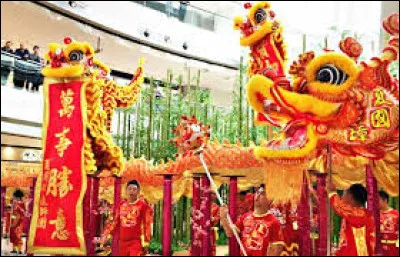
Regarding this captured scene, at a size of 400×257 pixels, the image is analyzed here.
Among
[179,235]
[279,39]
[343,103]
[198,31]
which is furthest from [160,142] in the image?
[198,31]

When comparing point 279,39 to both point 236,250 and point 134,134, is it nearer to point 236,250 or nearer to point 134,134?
point 236,250

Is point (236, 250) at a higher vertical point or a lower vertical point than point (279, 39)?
lower

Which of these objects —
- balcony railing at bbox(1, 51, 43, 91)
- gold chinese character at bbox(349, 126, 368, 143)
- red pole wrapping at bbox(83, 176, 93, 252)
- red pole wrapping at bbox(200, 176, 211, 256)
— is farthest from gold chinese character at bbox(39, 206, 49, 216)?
gold chinese character at bbox(349, 126, 368, 143)

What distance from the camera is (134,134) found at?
18.2 ft

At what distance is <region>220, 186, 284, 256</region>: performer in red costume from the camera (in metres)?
2.82

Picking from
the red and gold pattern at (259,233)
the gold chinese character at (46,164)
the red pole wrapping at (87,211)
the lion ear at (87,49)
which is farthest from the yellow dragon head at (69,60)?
the red and gold pattern at (259,233)

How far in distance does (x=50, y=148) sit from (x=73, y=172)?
168 mm

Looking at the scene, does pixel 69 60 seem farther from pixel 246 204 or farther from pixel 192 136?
pixel 246 204

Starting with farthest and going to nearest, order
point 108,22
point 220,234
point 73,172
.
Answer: point 108,22 → point 220,234 → point 73,172

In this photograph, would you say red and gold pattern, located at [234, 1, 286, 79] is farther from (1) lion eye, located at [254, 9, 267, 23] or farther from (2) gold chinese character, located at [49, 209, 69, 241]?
(2) gold chinese character, located at [49, 209, 69, 241]

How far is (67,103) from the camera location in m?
2.73

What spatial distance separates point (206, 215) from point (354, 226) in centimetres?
71

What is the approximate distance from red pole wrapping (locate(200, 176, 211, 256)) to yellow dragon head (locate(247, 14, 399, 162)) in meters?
0.51

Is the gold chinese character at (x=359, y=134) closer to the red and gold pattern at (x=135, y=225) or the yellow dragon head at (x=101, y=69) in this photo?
the red and gold pattern at (x=135, y=225)
